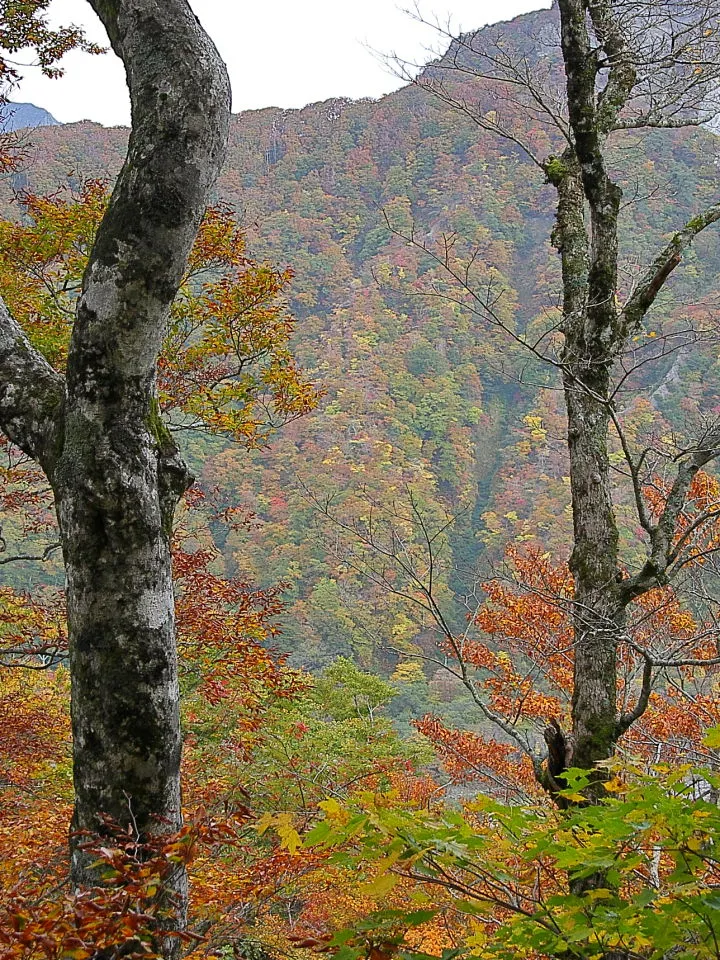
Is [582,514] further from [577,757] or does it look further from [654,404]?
[654,404]

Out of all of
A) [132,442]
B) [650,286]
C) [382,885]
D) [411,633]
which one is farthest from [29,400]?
[411,633]

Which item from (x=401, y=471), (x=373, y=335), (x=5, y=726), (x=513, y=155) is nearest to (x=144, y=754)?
(x=5, y=726)

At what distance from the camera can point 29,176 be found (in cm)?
2848

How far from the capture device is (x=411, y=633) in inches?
1025

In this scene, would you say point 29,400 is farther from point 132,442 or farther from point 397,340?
point 397,340

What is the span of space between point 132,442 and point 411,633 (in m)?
25.0

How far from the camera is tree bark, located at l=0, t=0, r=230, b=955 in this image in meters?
1.68

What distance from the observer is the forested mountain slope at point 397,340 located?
27109 millimetres

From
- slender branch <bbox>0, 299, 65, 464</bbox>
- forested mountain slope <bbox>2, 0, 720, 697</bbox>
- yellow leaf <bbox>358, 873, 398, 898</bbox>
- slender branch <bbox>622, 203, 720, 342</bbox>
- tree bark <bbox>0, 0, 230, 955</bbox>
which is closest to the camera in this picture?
yellow leaf <bbox>358, 873, 398, 898</bbox>

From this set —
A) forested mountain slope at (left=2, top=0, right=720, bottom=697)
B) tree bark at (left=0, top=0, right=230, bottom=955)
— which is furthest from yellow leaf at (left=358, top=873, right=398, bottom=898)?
forested mountain slope at (left=2, top=0, right=720, bottom=697)

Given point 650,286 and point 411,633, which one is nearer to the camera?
point 650,286

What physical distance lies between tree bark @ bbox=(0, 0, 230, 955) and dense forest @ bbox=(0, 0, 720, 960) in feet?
0.27

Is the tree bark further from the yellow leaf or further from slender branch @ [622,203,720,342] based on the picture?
slender branch @ [622,203,720,342]

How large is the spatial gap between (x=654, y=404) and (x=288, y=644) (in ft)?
57.9
